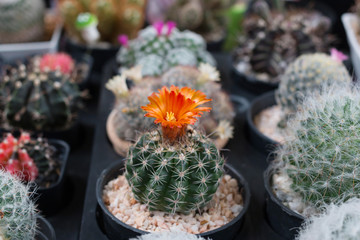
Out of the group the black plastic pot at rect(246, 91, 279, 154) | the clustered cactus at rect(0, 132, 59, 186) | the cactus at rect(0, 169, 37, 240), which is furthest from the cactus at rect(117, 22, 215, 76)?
the cactus at rect(0, 169, 37, 240)

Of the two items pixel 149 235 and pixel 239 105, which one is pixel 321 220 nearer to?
pixel 149 235

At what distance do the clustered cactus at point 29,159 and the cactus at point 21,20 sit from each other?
106 cm

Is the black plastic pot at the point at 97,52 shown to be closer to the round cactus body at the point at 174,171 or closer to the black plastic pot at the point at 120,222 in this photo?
the black plastic pot at the point at 120,222

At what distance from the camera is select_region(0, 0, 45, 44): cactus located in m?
2.09

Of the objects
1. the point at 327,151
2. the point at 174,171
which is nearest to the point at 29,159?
the point at 174,171

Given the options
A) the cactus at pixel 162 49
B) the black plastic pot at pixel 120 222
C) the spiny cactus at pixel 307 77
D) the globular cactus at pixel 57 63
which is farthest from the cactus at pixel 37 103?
the spiny cactus at pixel 307 77

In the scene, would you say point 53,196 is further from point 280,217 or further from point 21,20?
point 21,20

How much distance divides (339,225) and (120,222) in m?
0.52

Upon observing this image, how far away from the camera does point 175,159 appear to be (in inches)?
36.4

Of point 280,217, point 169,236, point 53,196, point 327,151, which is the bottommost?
point 53,196

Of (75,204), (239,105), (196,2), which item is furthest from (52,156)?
(196,2)

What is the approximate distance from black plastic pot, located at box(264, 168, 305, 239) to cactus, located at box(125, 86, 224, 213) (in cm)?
21

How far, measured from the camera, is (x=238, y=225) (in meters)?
1.05

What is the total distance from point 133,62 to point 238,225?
1045 millimetres
